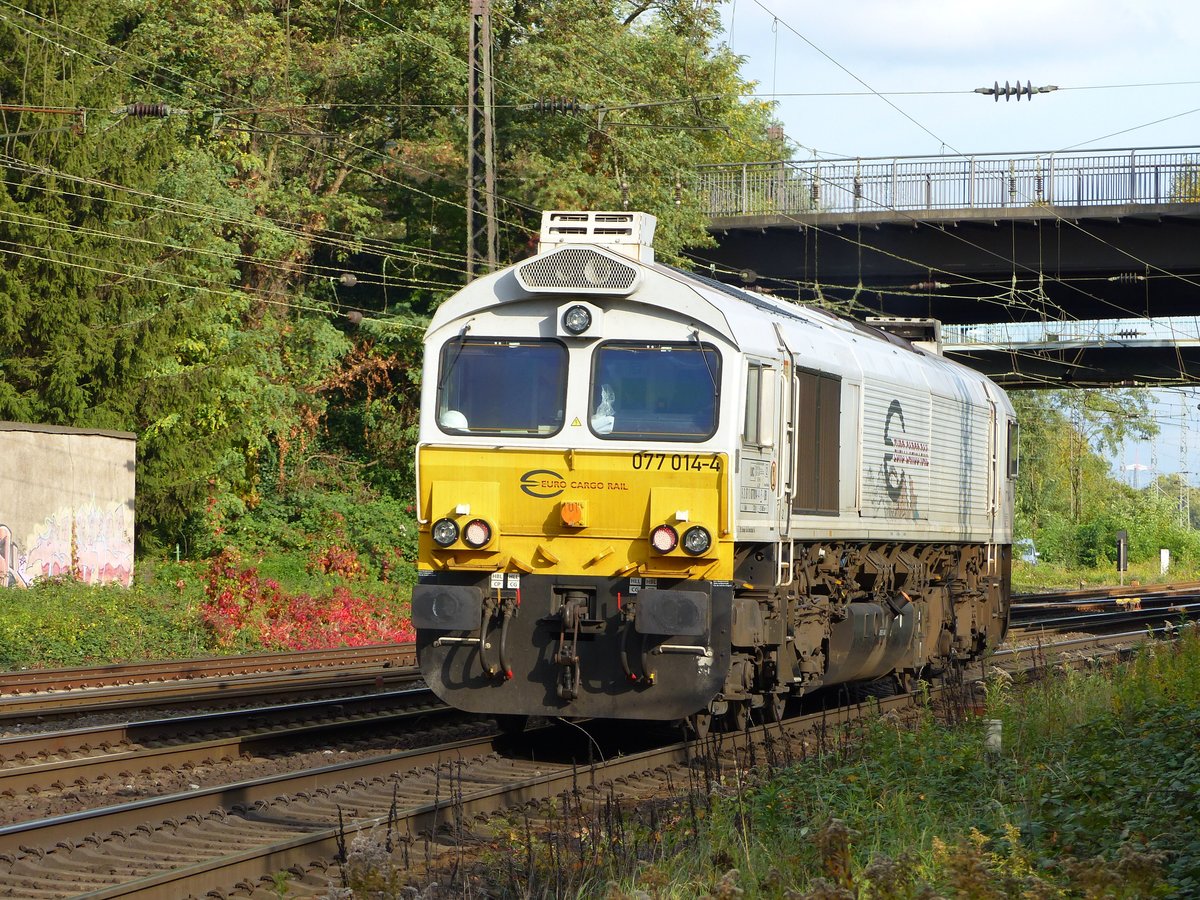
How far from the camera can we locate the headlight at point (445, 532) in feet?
36.3

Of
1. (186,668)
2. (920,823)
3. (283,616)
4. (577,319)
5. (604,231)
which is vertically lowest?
(186,668)

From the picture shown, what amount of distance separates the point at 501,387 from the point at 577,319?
2.56 feet

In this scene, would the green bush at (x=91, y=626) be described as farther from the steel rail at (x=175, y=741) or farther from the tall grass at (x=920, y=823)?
the tall grass at (x=920, y=823)

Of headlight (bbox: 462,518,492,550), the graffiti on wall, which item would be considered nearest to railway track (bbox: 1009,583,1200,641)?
headlight (bbox: 462,518,492,550)

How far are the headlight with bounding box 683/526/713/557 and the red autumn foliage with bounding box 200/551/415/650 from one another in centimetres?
1216

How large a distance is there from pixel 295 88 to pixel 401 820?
86.9 feet

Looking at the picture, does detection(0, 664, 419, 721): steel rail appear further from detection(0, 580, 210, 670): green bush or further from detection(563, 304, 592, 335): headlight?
detection(563, 304, 592, 335): headlight

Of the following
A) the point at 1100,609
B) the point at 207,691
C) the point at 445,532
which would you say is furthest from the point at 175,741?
the point at 1100,609

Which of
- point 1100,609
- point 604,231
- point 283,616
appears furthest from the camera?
point 1100,609

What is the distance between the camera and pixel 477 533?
11.0 meters

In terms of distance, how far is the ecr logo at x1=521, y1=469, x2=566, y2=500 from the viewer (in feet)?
36.3

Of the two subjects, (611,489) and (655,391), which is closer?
(611,489)

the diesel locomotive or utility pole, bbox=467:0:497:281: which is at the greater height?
utility pole, bbox=467:0:497:281

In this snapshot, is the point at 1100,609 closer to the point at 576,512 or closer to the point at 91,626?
the point at 91,626
